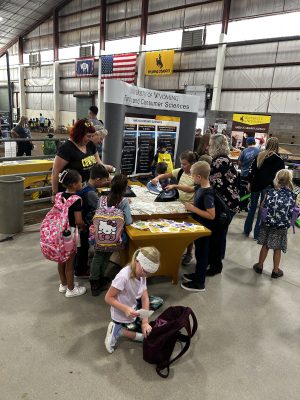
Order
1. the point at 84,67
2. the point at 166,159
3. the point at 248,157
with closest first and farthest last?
the point at 166,159 → the point at 248,157 → the point at 84,67

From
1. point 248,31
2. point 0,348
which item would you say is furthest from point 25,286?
point 248,31

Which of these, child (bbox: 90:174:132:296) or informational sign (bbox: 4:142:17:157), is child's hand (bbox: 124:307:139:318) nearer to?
child (bbox: 90:174:132:296)

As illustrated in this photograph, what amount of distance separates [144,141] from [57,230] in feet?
6.88

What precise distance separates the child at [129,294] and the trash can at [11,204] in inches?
96.3

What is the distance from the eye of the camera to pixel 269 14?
11680mm

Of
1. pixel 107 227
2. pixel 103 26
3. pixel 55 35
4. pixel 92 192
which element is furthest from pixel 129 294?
pixel 55 35

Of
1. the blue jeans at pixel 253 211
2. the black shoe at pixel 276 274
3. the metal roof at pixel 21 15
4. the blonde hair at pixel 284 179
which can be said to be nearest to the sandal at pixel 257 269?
the black shoe at pixel 276 274

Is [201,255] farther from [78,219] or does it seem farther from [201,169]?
[78,219]

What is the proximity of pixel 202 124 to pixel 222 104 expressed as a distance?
4.23ft

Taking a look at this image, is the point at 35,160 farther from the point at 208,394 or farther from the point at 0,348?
the point at 208,394

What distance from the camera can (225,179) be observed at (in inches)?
131

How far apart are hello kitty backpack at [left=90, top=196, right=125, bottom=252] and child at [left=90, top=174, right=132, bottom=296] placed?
71mm

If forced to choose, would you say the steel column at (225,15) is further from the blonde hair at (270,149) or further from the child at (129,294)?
the child at (129,294)

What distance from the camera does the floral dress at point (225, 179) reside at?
3309 mm
